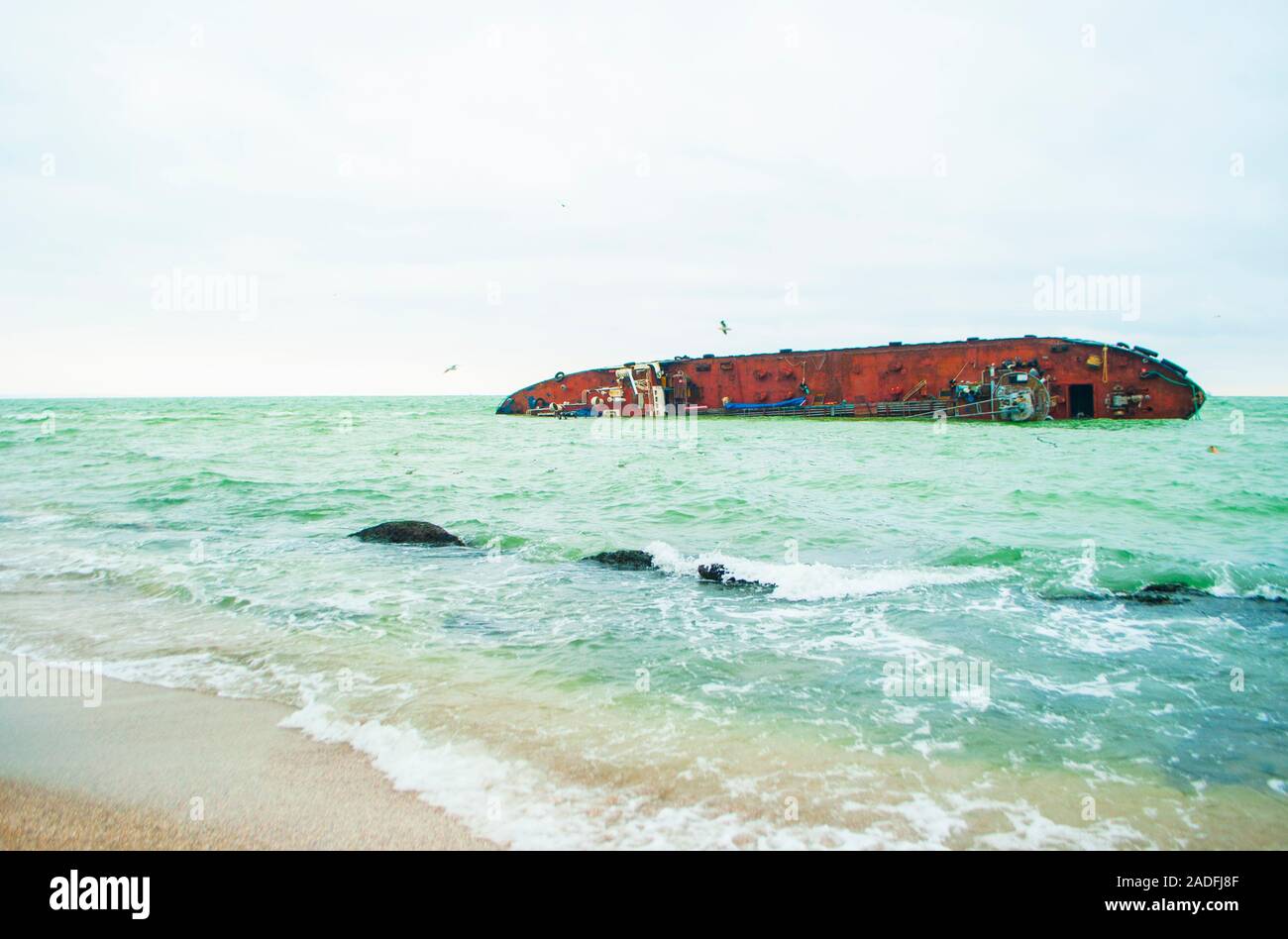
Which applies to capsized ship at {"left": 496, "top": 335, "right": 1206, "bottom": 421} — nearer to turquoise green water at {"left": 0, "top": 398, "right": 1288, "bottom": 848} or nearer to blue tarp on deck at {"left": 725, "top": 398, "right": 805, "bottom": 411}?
blue tarp on deck at {"left": 725, "top": 398, "right": 805, "bottom": 411}

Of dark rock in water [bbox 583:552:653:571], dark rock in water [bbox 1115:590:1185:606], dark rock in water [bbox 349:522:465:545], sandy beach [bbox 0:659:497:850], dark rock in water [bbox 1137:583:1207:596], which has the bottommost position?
sandy beach [bbox 0:659:497:850]

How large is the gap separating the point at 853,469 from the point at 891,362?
2404 cm

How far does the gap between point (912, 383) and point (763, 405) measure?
920 centimetres

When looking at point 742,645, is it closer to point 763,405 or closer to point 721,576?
point 721,576

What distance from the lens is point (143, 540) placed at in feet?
38.2

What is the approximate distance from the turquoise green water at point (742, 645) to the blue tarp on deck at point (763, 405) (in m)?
28.4

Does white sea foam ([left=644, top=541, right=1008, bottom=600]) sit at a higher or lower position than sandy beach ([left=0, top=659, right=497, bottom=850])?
higher

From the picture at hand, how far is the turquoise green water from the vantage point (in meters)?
4.07

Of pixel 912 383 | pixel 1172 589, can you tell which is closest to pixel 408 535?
pixel 1172 589


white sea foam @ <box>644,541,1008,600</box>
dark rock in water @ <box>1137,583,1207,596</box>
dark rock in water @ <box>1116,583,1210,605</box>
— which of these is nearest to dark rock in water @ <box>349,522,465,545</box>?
white sea foam @ <box>644,541,1008,600</box>

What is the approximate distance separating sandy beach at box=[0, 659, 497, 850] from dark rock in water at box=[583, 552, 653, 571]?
210 inches

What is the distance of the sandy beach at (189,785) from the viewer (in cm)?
359

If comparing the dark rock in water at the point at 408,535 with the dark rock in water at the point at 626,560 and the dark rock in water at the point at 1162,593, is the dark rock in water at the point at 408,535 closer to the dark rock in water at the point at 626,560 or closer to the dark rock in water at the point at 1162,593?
the dark rock in water at the point at 626,560

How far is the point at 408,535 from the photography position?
38.0ft
